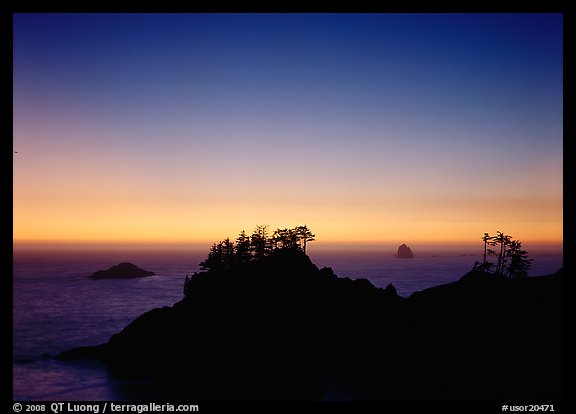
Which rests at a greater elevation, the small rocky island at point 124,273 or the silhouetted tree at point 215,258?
the silhouetted tree at point 215,258

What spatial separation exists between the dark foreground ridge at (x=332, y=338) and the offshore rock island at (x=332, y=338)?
11 centimetres

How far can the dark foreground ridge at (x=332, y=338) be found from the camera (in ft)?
118

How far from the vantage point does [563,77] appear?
38.4ft

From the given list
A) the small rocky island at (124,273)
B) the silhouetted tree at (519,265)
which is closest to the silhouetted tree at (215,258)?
the silhouetted tree at (519,265)

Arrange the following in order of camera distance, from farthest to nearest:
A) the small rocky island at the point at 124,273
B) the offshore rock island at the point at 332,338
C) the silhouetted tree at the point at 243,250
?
1. the small rocky island at the point at 124,273
2. the silhouetted tree at the point at 243,250
3. the offshore rock island at the point at 332,338

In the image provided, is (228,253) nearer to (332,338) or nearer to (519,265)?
(332,338)

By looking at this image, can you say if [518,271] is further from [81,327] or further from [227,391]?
[81,327]

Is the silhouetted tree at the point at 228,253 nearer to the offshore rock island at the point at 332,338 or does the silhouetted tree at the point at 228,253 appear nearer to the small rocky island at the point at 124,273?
the offshore rock island at the point at 332,338

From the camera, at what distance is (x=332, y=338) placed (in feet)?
135

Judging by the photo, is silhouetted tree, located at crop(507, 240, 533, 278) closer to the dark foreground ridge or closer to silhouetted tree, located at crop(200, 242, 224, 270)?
the dark foreground ridge

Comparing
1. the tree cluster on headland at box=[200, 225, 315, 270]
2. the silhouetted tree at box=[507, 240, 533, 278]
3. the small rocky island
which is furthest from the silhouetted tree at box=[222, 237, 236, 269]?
the small rocky island

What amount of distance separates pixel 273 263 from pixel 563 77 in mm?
A: 34865

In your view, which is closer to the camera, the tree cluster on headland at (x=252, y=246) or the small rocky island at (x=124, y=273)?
the tree cluster on headland at (x=252, y=246)
